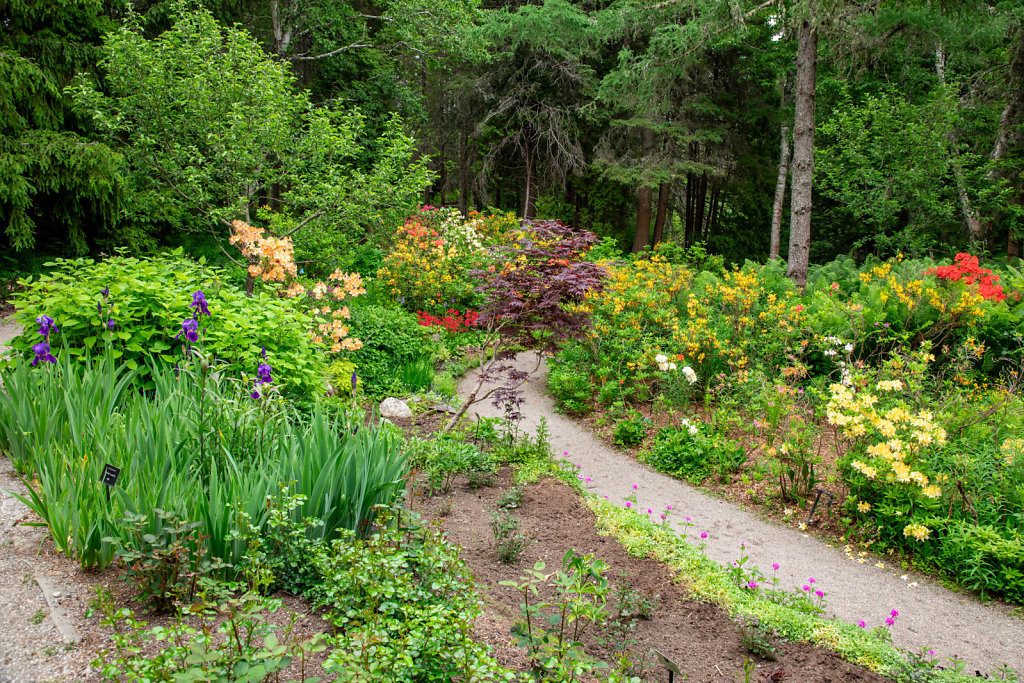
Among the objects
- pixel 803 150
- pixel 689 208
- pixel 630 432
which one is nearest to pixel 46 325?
pixel 630 432

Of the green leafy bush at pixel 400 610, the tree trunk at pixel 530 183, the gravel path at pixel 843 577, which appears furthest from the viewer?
the tree trunk at pixel 530 183

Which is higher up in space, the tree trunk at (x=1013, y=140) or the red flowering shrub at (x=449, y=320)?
the tree trunk at (x=1013, y=140)

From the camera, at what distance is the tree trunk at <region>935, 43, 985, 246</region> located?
1242 cm

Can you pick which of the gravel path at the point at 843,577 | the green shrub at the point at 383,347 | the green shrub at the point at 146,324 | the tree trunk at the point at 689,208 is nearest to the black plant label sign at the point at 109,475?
the green shrub at the point at 146,324

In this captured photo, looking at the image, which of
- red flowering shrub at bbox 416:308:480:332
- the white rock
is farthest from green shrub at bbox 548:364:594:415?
red flowering shrub at bbox 416:308:480:332

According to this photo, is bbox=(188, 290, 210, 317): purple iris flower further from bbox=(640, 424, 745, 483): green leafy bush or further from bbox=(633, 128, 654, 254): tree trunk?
bbox=(633, 128, 654, 254): tree trunk

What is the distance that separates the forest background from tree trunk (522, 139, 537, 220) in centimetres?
11

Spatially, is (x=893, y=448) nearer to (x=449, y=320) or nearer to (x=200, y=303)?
(x=200, y=303)

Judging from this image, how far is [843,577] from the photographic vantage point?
3881 mm

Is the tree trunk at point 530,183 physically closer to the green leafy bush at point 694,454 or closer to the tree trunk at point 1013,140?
the tree trunk at point 1013,140

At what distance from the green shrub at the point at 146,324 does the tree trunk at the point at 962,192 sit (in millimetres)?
12977

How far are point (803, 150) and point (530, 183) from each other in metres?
9.16

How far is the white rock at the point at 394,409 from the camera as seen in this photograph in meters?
6.51

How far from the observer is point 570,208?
19.4m
